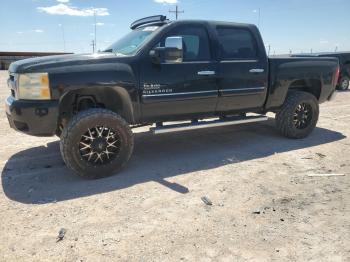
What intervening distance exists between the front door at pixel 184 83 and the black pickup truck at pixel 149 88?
1cm

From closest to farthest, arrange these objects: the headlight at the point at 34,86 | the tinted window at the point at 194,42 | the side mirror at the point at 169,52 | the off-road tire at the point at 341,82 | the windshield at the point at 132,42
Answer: the headlight at the point at 34,86
the side mirror at the point at 169,52
the windshield at the point at 132,42
the tinted window at the point at 194,42
the off-road tire at the point at 341,82

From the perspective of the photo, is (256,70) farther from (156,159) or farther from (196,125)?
(156,159)

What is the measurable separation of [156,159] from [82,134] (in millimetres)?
1345

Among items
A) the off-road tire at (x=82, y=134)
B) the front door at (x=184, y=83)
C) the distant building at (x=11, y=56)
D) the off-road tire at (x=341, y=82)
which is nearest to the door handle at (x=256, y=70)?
the front door at (x=184, y=83)

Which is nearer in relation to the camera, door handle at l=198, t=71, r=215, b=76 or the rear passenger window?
door handle at l=198, t=71, r=215, b=76

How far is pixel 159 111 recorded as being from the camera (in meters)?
4.94

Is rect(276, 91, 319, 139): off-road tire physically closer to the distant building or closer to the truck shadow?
the truck shadow

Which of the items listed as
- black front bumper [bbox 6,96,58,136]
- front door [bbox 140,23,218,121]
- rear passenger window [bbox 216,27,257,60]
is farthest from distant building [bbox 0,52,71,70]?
black front bumper [bbox 6,96,58,136]

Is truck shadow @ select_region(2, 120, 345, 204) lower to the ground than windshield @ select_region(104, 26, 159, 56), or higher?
lower

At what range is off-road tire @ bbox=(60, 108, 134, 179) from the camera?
4250mm

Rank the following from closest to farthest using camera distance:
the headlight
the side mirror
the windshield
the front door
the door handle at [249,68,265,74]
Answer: the headlight → the side mirror → the front door → the windshield → the door handle at [249,68,265,74]

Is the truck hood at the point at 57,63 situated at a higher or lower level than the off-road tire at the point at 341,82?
higher

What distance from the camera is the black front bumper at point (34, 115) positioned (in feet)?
13.6

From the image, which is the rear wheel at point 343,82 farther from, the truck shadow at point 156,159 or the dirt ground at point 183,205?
the dirt ground at point 183,205
